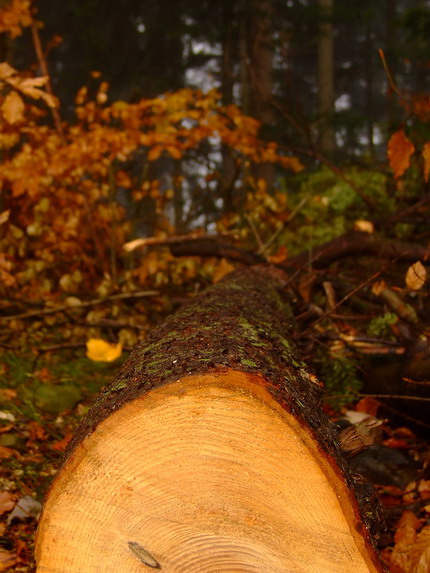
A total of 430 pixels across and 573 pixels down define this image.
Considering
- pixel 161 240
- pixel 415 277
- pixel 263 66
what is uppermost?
pixel 263 66

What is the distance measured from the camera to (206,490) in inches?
53.1

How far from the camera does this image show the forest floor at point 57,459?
6.28ft

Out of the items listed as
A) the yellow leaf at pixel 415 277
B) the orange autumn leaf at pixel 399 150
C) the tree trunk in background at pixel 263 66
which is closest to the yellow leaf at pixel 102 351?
the yellow leaf at pixel 415 277

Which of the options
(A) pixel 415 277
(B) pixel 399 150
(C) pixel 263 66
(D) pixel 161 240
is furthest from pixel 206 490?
(C) pixel 263 66

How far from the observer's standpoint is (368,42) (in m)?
20.0

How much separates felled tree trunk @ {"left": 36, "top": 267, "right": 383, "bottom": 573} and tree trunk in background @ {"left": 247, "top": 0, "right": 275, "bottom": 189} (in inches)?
309

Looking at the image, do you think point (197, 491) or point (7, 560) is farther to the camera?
point (7, 560)

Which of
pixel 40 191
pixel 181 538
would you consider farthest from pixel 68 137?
pixel 181 538

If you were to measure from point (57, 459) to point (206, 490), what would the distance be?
1482 mm

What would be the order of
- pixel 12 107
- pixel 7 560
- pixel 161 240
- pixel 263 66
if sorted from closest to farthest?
pixel 7 560 → pixel 12 107 → pixel 161 240 → pixel 263 66

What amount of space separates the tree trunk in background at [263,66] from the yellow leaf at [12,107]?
6.33 m

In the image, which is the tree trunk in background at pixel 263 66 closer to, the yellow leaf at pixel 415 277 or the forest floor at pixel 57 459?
the forest floor at pixel 57 459

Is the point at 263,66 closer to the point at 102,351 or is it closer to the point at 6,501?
the point at 102,351

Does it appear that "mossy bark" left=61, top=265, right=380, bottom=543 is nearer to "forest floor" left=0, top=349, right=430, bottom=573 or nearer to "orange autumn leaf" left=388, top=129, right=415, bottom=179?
"forest floor" left=0, top=349, right=430, bottom=573
